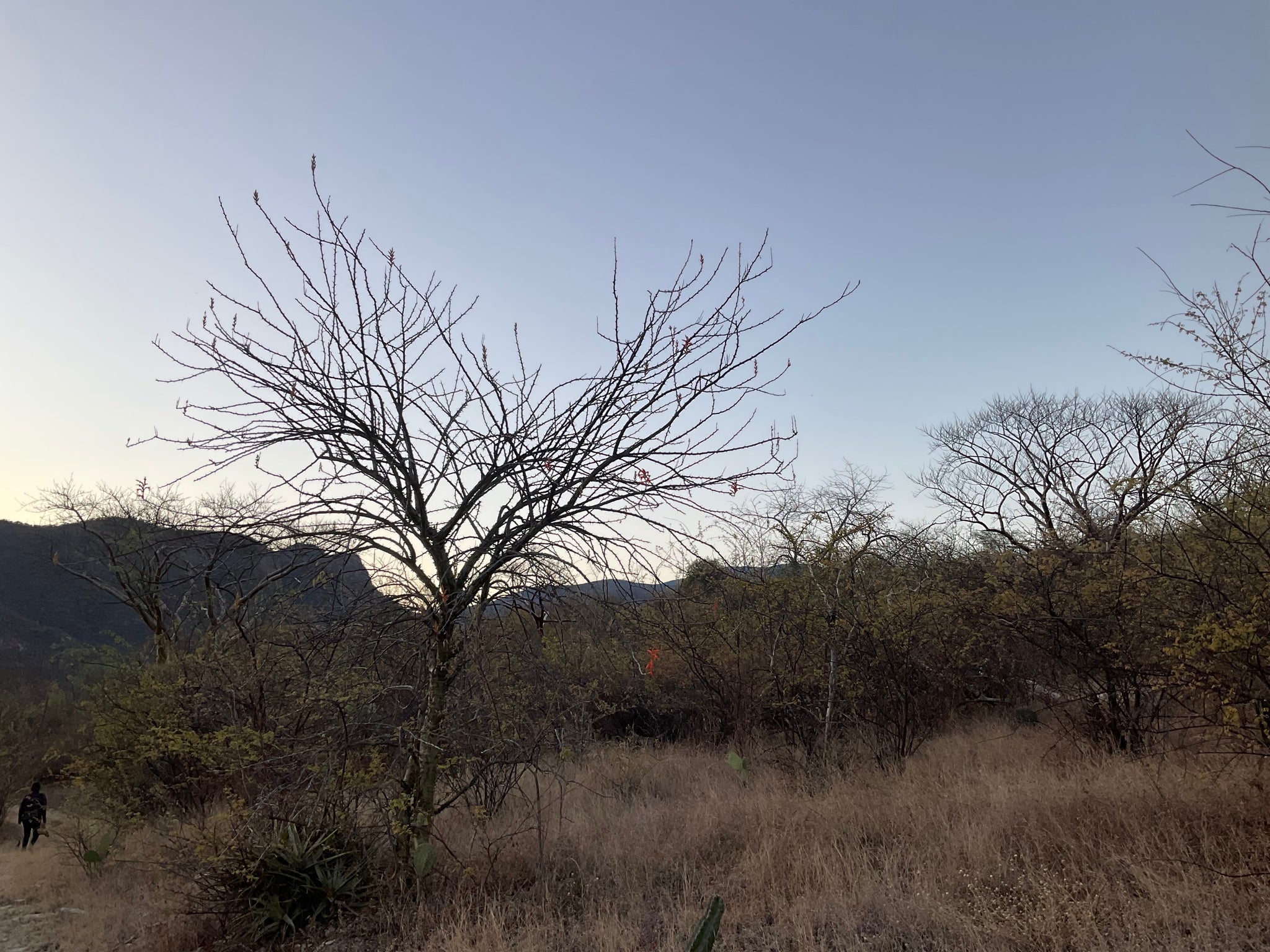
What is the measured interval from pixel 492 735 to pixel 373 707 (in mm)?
948

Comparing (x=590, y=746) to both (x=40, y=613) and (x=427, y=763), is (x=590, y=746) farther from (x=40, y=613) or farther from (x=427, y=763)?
(x=40, y=613)

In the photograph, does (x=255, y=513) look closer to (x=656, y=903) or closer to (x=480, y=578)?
(x=480, y=578)

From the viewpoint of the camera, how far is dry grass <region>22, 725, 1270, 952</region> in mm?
4469

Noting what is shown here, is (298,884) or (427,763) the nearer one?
(427,763)

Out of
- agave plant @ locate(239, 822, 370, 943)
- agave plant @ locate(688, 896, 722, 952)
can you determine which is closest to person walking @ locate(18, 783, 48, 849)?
agave plant @ locate(239, 822, 370, 943)

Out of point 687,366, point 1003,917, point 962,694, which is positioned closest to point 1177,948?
point 1003,917

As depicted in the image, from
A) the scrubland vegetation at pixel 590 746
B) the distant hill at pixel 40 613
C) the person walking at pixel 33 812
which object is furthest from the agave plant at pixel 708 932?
the distant hill at pixel 40 613

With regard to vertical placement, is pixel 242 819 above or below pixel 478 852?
above

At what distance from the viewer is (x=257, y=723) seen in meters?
8.21

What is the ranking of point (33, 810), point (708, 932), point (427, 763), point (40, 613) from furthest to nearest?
point (40, 613)
point (33, 810)
point (427, 763)
point (708, 932)

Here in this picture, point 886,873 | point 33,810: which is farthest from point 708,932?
point 33,810

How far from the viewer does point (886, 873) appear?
5.50m

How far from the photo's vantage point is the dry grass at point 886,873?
4469 millimetres

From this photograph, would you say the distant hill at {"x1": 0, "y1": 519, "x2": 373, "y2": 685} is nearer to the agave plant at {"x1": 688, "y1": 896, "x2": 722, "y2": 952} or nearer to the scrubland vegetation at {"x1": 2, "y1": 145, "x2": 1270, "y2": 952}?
the scrubland vegetation at {"x1": 2, "y1": 145, "x2": 1270, "y2": 952}
